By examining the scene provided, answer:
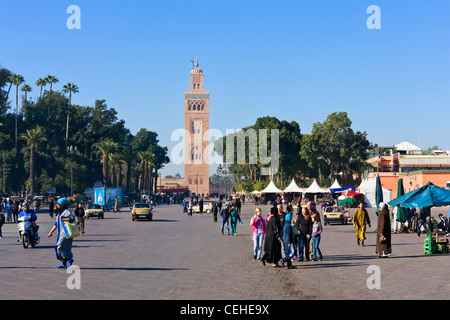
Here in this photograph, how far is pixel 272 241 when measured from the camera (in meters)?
14.9

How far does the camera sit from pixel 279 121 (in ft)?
340

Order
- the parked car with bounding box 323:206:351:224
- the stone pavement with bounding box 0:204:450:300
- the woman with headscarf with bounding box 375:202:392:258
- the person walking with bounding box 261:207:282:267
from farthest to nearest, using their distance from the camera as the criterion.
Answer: the parked car with bounding box 323:206:351:224, the woman with headscarf with bounding box 375:202:392:258, the person walking with bounding box 261:207:282:267, the stone pavement with bounding box 0:204:450:300

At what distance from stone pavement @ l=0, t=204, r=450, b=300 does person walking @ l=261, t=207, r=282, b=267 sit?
0.25m

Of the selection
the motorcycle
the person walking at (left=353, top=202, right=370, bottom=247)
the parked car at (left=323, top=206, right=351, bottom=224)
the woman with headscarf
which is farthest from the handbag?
the parked car at (left=323, top=206, right=351, bottom=224)

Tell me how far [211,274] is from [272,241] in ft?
7.79

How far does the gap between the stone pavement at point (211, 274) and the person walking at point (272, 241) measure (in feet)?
0.82

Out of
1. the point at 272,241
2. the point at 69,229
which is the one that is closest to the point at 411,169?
the point at 272,241

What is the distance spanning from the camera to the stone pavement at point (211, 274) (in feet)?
34.1

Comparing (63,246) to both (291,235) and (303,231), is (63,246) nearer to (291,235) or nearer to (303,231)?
(291,235)

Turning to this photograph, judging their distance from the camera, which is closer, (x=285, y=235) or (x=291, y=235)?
(x=285, y=235)

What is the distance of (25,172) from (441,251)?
71457 mm

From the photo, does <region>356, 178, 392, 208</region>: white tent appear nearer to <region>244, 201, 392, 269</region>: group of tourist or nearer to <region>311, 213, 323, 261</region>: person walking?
<region>244, 201, 392, 269</region>: group of tourist

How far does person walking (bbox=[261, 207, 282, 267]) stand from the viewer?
48.6ft
